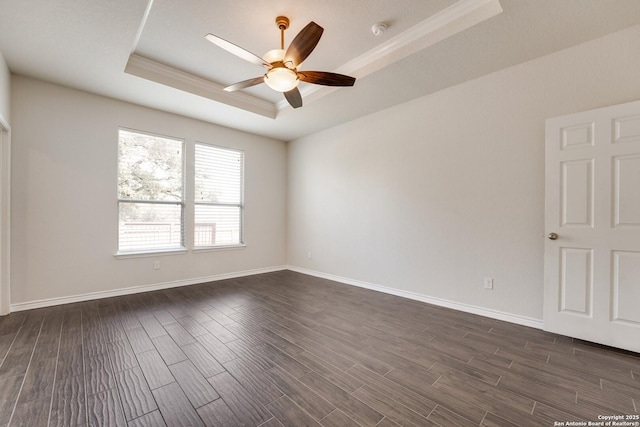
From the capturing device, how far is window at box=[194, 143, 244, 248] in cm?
464

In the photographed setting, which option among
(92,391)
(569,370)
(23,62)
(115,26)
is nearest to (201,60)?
(115,26)

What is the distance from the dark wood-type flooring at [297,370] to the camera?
154cm

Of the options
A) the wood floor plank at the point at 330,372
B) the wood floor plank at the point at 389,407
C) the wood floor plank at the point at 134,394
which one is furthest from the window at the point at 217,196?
the wood floor plank at the point at 389,407

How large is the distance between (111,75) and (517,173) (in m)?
4.73

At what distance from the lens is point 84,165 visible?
3523 millimetres

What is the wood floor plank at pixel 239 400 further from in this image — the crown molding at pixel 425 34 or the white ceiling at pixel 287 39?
the crown molding at pixel 425 34

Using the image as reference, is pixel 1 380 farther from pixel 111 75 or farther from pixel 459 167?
pixel 459 167

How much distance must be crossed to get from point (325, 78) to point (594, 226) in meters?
2.77

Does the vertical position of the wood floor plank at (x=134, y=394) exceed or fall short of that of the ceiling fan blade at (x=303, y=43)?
it falls short

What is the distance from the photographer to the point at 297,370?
1979mm

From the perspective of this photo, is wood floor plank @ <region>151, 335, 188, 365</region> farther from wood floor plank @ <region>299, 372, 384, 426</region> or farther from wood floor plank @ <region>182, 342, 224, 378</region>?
wood floor plank @ <region>299, 372, 384, 426</region>

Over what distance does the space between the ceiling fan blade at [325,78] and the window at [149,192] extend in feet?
9.58

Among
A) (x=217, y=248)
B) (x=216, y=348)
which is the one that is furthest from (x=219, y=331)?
(x=217, y=248)

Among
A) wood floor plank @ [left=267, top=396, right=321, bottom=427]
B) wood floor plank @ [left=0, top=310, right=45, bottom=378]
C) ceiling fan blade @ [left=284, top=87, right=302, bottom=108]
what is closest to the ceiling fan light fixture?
ceiling fan blade @ [left=284, top=87, right=302, bottom=108]
